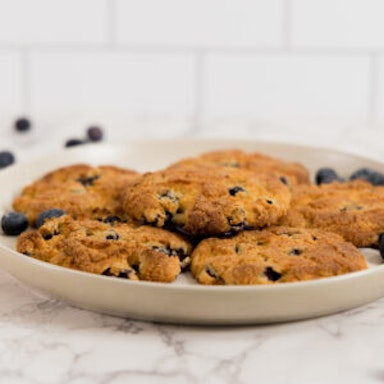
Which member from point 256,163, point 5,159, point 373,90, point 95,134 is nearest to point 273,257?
point 256,163

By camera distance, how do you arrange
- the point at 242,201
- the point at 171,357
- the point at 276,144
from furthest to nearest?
the point at 276,144 → the point at 242,201 → the point at 171,357

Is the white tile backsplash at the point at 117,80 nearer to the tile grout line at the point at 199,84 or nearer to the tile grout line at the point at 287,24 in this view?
the tile grout line at the point at 199,84

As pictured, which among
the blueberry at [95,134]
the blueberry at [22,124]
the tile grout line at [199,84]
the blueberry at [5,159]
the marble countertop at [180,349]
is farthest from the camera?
the tile grout line at [199,84]

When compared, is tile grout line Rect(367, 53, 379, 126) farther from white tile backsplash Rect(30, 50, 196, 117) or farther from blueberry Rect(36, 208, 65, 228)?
blueberry Rect(36, 208, 65, 228)

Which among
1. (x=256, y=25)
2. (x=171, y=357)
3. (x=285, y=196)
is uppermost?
(x=256, y=25)

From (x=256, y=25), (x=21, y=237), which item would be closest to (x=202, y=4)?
(x=256, y=25)

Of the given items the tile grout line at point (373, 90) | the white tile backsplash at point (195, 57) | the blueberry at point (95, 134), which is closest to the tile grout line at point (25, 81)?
the white tile backsplash at point (195, 57)

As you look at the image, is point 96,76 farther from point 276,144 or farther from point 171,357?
A: point 171,357
